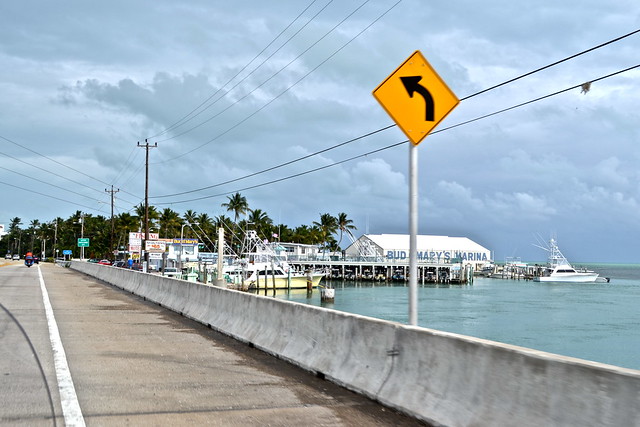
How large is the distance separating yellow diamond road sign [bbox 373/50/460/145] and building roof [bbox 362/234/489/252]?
13140 cm

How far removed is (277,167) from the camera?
115 ft

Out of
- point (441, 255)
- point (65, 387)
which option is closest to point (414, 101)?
point (65, 387)

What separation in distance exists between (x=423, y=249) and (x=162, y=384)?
13719 cm

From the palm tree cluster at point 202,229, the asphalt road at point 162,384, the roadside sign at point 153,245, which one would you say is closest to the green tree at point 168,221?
the palm tree cluster at point 202,229

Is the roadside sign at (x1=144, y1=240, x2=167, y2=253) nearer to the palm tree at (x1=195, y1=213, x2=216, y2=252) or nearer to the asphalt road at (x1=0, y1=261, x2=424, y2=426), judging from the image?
the asphalt road at (x1=0, y1=261, x2=424, y2=426)

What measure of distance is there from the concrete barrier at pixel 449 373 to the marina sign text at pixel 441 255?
121 meters

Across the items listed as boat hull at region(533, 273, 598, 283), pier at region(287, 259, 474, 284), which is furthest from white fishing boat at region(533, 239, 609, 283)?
pier at region(287, 259, 474, 284)

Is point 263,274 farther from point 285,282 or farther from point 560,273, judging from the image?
point 560,273

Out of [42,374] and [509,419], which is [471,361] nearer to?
[509,419]

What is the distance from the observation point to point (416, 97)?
867 cm

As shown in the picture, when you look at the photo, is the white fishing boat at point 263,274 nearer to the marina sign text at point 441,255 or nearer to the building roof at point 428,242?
the marina sign text at point 441,255

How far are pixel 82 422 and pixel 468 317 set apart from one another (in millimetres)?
51045

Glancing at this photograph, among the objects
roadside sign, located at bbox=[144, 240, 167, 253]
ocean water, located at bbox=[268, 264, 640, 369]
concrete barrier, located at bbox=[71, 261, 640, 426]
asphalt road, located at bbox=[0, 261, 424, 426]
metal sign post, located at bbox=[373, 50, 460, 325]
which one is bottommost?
ocean water, located at bbox=[268, 264, 640, 369]

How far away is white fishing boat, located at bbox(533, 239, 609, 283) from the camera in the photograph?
134 m
